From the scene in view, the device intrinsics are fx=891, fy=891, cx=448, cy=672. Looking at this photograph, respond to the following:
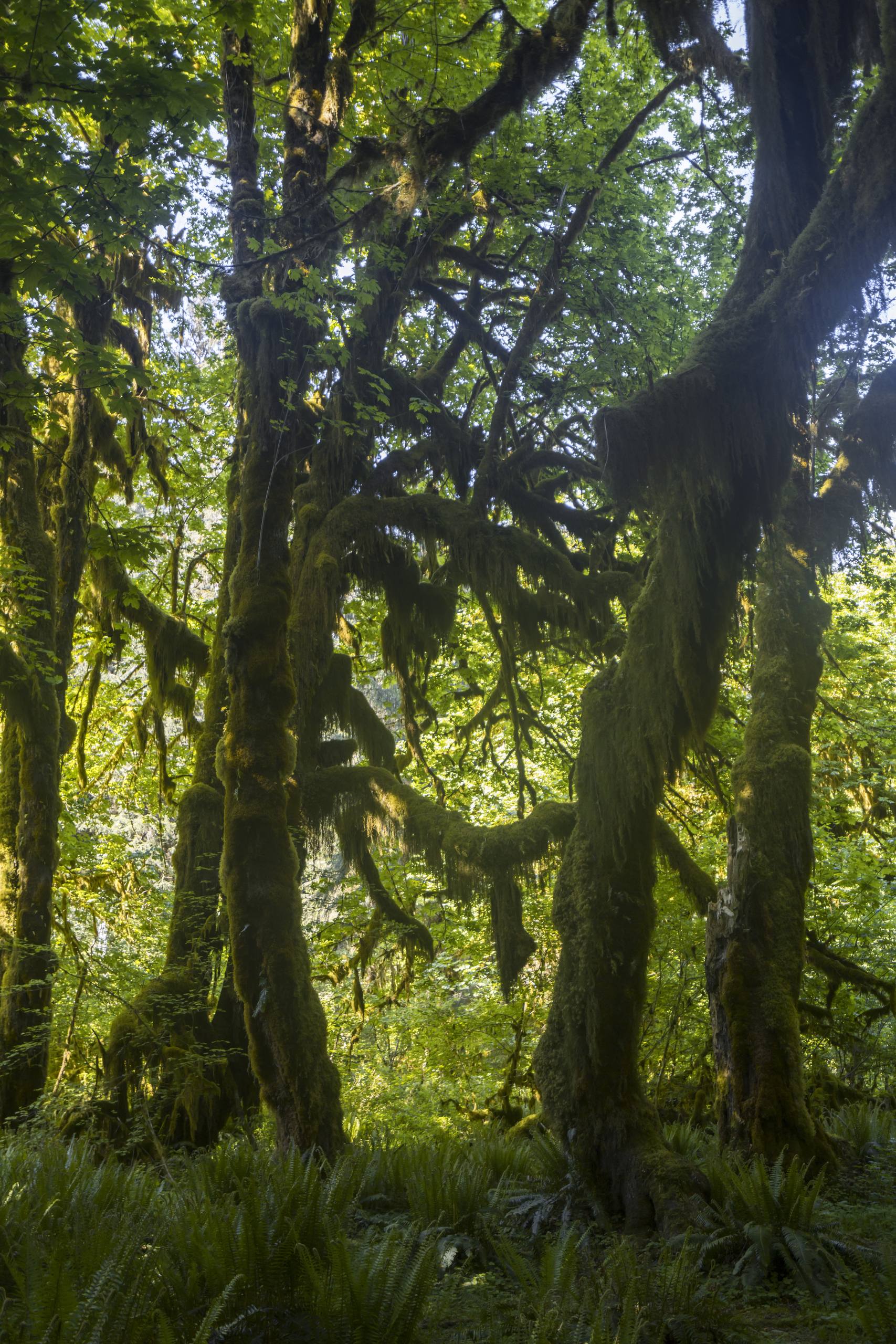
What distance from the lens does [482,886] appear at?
7.88m

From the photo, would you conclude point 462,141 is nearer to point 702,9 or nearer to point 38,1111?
point 702,9

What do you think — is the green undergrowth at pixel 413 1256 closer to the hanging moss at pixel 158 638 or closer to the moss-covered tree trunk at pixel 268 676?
the moss-covered tree trunk at pixel 268 676

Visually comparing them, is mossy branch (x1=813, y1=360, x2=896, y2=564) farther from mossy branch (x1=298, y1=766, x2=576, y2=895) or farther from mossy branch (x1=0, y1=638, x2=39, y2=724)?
mossy branch (x1=0, y1=638, x2=39, y2=724)

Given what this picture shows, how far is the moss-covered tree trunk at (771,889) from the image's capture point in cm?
605

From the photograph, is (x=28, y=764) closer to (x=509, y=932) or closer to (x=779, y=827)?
(x=509, y=932)

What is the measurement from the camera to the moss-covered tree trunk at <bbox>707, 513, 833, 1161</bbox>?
6.05m

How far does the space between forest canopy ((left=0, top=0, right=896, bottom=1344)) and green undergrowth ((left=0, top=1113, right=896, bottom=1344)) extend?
3cm

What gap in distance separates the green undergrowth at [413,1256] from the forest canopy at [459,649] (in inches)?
1.3

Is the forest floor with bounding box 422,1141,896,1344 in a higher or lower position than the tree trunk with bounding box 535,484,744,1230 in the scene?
lower

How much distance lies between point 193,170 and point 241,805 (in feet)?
20.3

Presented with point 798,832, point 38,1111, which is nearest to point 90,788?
point 38,1111

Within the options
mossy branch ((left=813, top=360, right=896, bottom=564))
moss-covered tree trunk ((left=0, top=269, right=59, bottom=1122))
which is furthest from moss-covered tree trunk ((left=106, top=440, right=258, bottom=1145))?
mossy branch ((left=813, top=360, right=896, bottom=564))

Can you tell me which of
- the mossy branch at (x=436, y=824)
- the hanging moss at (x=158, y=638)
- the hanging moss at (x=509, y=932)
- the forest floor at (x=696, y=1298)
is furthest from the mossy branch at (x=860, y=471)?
the hanging moss at (x=158, y=638)

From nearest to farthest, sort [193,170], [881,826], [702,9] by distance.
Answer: [702,9]
[193,170]
[881,826]
